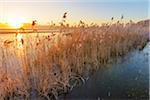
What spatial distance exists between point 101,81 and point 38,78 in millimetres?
556

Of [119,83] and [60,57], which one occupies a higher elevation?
[60,57]

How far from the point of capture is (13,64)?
2.70 metres

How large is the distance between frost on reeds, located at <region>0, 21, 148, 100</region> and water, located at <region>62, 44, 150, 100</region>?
0.28 ft

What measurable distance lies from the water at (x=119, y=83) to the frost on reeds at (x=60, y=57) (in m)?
0.08

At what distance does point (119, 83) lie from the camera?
9.27 ft

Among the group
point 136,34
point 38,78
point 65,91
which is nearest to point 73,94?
point 65,91

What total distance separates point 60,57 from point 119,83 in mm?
550

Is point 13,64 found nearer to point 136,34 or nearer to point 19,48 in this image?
point 19,48

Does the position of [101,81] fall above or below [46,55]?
below

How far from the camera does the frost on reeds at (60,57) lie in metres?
2.62

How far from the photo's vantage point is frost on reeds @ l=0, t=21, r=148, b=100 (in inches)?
103

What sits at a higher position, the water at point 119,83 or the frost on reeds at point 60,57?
the frost on reeds at point 60,57

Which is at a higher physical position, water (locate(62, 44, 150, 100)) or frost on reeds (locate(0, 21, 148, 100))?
frost on reeds (locate(0, 21, 148, 100))

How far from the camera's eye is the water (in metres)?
2.67
